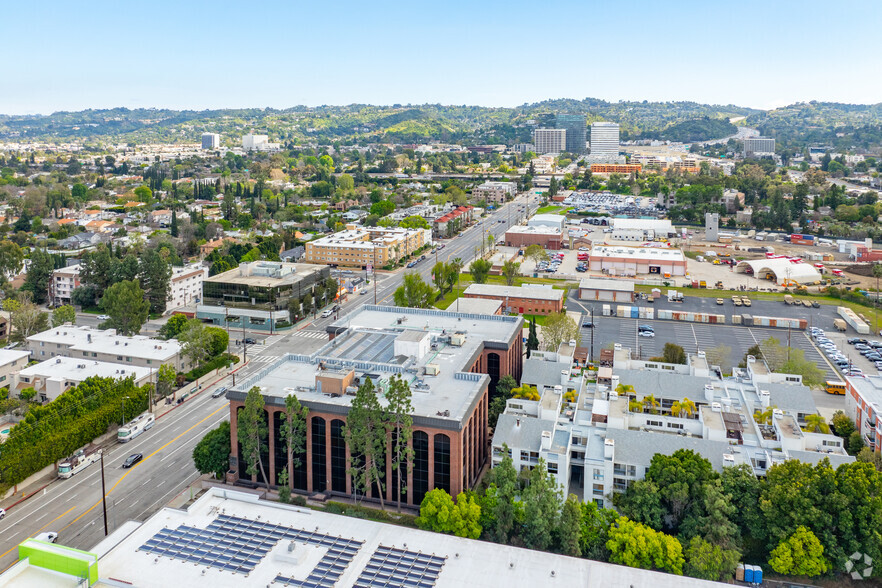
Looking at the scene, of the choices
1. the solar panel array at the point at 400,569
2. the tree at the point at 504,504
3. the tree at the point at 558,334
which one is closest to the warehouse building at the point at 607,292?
the tree at the point at 558,334

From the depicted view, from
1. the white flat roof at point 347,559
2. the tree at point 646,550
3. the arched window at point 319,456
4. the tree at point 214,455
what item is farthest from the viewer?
the tree at point 214,455

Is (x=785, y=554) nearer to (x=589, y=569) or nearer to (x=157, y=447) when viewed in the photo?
(x=589, y=569)

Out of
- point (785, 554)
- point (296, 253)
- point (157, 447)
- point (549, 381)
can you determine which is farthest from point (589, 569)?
point (296, 253)

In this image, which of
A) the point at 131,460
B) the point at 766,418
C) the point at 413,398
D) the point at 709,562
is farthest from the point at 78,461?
the point at 766,418

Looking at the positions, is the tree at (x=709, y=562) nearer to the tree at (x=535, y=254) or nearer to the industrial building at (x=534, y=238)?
the tree at (x=535, y=254)

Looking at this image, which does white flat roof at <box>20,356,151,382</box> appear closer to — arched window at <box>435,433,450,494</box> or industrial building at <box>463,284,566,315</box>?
arched window at <box>435,433,450,494</box>

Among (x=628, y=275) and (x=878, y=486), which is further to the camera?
(x=628, y=275)
